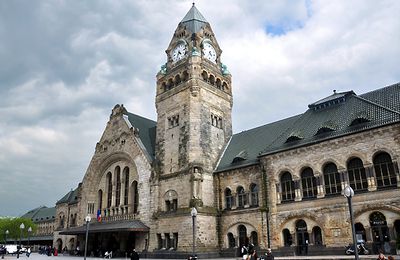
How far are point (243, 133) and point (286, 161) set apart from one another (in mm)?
12939

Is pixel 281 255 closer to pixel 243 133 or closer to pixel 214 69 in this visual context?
pixel 243 133

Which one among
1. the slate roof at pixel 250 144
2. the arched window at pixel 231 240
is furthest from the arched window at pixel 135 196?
the arched window at pixel 231 240

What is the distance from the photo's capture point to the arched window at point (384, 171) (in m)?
27.0

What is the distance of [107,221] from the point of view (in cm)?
4706

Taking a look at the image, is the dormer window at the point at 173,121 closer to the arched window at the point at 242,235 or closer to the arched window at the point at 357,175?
the arched window at the point at 242,235

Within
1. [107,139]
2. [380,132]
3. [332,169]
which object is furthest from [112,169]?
[380,132]

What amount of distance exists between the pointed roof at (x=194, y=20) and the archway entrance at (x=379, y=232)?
3081cm

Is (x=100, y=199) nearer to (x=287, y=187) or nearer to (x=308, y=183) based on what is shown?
(x=287, y=187)

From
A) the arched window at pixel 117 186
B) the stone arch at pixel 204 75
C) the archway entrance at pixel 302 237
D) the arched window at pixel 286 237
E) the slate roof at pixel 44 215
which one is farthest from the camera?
the slate roof at pixel 44 215

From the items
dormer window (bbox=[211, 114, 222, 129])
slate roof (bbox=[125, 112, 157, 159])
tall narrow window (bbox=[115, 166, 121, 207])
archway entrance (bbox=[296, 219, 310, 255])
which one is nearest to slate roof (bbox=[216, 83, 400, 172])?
dormer window (bbox=[211, 114, 222, 129])

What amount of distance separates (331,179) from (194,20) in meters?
28.6

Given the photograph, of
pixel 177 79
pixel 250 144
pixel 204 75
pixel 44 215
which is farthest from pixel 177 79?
pixel 44 215

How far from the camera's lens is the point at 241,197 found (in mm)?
37406

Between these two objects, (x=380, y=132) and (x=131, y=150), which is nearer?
(x=380, y=132)
